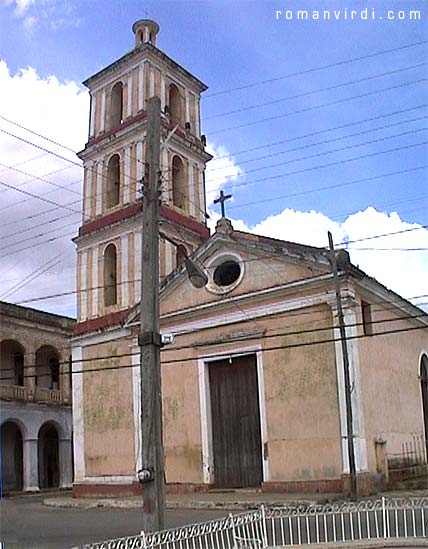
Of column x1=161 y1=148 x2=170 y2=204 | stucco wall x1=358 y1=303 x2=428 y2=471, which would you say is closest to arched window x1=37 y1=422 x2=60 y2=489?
column x1=161 y1=148 x2=170 y2=204

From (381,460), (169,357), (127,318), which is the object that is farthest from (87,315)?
(381,460)

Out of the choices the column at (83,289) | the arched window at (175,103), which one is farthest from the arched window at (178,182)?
the column at (83,289)

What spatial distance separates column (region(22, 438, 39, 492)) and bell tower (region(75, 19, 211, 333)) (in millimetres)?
7800

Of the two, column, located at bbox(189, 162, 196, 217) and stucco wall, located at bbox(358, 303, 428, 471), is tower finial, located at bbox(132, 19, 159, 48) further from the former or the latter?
stucco wall, located at bbox(358, 303, 428, 471)

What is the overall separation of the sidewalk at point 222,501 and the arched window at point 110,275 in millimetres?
6568

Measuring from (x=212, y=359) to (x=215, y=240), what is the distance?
3359 mm

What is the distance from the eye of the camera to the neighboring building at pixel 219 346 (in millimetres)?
18172

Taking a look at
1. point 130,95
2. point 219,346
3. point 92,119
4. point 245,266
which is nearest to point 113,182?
point 92,119

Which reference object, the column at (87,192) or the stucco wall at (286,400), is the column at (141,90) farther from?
the stucco wall at (286,400)

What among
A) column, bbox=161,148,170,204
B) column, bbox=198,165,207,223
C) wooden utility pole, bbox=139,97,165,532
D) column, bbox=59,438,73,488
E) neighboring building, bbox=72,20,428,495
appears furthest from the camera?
column, bbox=59,438,73,488

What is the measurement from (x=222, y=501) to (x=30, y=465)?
15.3 meters

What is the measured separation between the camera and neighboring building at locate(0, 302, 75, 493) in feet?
97.5

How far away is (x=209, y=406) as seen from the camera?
20453 mm

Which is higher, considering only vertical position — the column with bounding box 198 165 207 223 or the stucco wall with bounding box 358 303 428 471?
the column with bounding box 198 165 207 223
